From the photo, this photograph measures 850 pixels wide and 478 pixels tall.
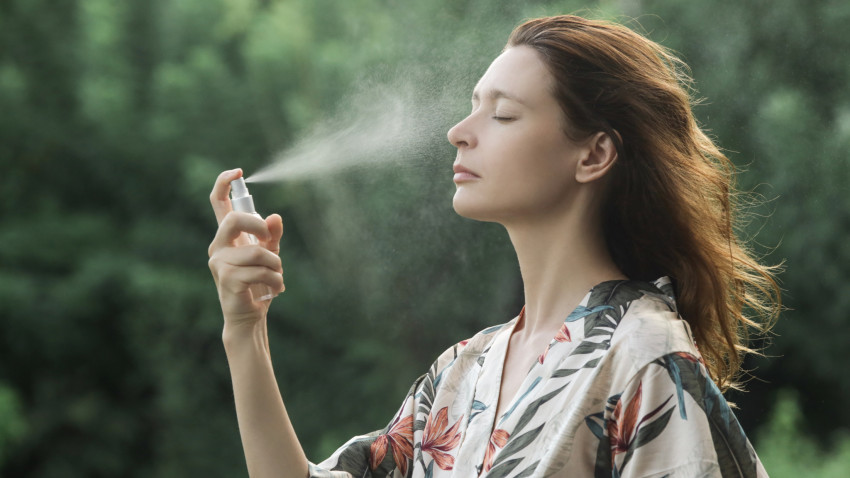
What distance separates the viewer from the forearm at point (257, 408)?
39.2 inches

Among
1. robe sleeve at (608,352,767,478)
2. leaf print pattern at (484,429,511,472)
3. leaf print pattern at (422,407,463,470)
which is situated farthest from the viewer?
leaf print pattern at (422,407,463,470)

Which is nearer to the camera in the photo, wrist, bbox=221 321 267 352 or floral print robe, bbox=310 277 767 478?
floral print robe, bbox=310 277 767 478

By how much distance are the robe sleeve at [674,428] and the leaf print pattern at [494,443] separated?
4.4 inches

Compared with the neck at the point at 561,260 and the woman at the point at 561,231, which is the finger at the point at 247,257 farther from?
the neck at the point at 561,260

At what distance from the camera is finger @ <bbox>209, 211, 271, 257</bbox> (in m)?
0.94

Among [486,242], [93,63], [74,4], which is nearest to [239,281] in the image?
[486,242]

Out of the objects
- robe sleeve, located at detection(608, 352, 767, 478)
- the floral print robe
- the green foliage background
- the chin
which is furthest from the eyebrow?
the green foliage background

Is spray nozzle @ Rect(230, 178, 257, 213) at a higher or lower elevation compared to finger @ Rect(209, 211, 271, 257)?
higher

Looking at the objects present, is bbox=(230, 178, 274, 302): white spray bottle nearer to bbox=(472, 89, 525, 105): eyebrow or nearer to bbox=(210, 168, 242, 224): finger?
bbox=(210, 168, 242, 224): finger

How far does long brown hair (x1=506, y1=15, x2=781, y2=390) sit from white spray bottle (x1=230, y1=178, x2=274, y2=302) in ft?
1.25

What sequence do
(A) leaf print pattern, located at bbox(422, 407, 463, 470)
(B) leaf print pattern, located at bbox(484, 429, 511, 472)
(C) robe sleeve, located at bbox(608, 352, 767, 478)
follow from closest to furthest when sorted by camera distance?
(C) robe sleeve, located at bbox(608, 352, 767, 478) → (B) leaf print pattern, located at bbox(484, 429, 511, 472) → (A) leaf print pattern, located at bbox(422, 407, 463, 470)

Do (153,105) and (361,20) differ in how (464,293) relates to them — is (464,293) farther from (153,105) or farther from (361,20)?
(153,105)

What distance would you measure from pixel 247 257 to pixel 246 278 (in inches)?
0.9

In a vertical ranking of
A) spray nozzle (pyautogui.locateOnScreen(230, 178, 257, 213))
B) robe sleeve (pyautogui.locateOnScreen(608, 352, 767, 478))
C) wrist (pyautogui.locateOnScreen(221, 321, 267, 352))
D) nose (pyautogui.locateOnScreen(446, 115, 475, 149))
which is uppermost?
spray nozzle (pyautogui.locateOnScreen(230, 178, 257, 213))
